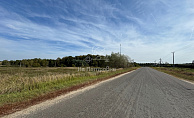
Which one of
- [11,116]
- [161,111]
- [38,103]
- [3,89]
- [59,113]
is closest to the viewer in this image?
[11,116]

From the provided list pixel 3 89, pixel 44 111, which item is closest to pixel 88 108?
pixel 44 111

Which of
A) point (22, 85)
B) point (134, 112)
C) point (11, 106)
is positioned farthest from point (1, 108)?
point (134, 112)

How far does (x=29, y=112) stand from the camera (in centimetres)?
390

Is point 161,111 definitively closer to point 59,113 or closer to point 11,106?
point 59,113

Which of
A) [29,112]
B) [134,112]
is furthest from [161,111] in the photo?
[29,112]

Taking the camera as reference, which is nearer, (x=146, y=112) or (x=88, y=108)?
(x=146, y=112)

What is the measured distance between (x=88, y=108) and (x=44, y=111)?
1.56 metres

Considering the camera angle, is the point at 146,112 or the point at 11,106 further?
the point at 11,106

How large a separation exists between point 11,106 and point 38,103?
3.06 ft

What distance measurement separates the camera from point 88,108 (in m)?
4.32

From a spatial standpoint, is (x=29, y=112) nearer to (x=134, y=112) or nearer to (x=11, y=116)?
(x=11, y=116)

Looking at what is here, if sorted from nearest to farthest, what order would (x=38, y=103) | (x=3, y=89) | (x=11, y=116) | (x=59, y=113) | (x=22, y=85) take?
(x=11, y=116) < (x=59, y=113) < (x=38, y=103) < (x=3, y=89) < (x=22, y=85)

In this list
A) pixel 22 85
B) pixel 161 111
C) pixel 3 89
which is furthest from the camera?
pixel 22 85

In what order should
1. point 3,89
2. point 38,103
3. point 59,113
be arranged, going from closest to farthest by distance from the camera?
1. point 59,113
2. point 38,103
3. point 3,89
